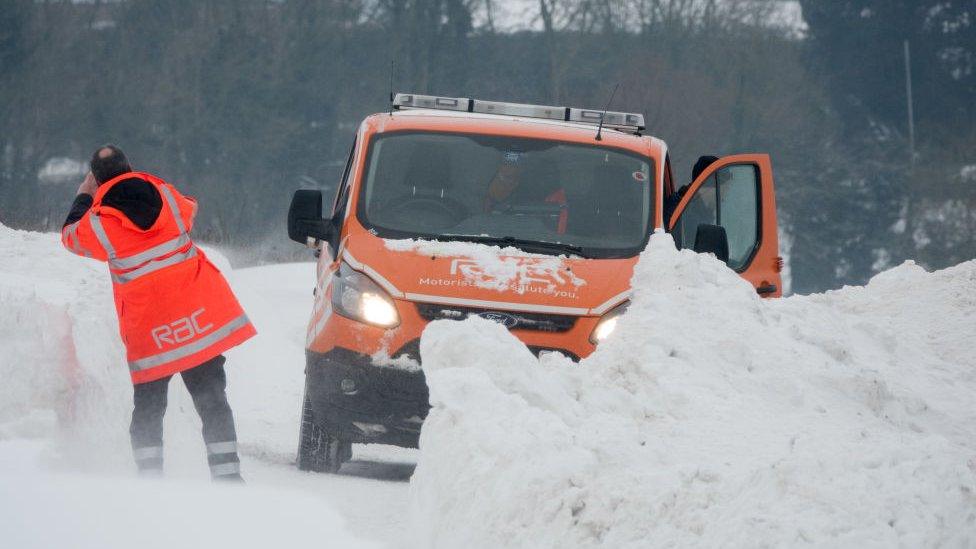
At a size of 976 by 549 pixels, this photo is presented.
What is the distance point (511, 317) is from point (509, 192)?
3.50ft

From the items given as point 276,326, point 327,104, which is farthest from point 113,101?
point 276,326

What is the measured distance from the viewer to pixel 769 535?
4145 mm

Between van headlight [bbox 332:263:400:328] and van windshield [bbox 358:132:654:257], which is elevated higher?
van windshield [bbox 358:132:654:257]

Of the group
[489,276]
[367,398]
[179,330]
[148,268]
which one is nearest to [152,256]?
[148,268]

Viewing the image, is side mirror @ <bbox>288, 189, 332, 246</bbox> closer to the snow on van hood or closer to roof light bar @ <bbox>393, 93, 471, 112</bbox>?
the snow on van hood

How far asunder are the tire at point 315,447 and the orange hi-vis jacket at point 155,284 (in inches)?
49.3

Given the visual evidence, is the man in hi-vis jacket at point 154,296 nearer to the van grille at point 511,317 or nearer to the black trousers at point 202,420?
the black trousers at point 202,420

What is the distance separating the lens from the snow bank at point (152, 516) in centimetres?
405

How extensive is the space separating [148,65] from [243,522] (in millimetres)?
48232

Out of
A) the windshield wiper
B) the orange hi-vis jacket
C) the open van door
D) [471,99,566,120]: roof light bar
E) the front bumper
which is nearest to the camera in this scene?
the orange hi-vis jacket

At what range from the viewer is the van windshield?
7.65m

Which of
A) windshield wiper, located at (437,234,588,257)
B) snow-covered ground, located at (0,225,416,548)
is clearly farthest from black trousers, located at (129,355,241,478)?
windshield wiper, located at (437,234,588,257)

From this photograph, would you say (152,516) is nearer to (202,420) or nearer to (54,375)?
(202,420)

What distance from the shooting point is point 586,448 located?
4844 millimetres
